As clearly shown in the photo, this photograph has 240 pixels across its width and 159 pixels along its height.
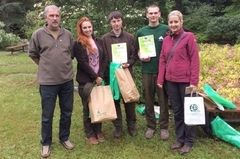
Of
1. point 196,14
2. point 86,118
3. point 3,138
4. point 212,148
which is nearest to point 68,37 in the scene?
point 86,118

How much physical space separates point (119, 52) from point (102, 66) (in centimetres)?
31

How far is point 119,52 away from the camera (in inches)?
168

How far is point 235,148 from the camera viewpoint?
13.8 ft

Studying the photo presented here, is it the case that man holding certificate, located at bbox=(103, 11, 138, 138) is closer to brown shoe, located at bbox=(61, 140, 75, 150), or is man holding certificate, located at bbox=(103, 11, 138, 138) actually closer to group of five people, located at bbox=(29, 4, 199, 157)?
group of five people, located at bbox=(29, 4, 199, 157)

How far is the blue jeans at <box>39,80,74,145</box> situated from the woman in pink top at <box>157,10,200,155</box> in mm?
1240

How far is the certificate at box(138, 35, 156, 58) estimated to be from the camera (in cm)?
424

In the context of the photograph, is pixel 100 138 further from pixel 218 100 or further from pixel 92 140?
pixel 218 100

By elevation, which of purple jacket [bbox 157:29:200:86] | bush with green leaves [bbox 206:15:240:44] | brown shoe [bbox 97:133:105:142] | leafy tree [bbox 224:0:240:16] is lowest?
brown shoe [bbox 97:133:105:142]

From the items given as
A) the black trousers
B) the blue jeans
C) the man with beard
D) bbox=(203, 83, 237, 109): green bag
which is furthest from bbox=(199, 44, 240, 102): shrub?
the man with beard

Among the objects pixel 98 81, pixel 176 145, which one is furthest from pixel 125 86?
pixel 176 145

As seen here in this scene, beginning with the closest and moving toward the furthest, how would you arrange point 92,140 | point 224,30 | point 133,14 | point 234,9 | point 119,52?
1. point 119,52
2. point 92,140
3. point 133,14
4. point 224,30
5. point 234,9

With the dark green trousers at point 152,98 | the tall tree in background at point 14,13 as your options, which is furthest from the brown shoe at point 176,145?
the tall tree in background at point 14,13

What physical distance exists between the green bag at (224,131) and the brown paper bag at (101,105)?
1.48 m

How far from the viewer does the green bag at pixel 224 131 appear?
4328 mm
